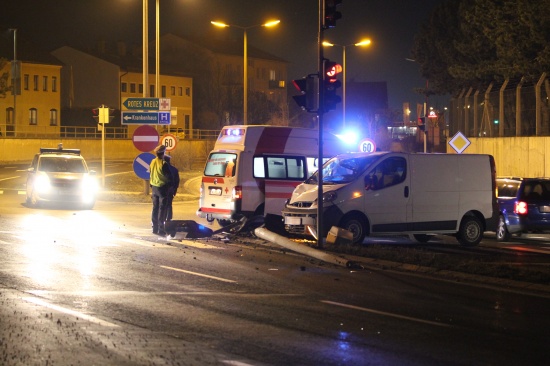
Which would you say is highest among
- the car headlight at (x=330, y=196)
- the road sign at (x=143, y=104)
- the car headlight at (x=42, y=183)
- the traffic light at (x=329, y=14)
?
the traffic light at (x=329, y=14)

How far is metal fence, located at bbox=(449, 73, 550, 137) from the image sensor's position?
3294 cm

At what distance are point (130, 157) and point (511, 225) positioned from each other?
58004 millimetres

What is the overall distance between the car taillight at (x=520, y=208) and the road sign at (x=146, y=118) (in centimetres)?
1246

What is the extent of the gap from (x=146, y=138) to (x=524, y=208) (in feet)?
40.4

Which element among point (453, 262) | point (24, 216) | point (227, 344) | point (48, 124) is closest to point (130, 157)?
point (48, 124)

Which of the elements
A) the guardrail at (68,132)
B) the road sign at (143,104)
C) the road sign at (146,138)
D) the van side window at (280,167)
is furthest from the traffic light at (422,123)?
the guardrail at (68,132)

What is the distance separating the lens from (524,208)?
21203mm

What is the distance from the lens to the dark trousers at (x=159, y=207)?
20094mm

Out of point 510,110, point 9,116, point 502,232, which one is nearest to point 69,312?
point 502,232

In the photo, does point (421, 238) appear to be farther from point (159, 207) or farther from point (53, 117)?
point (53, 117)

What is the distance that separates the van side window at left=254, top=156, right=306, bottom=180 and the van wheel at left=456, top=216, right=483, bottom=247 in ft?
13.2

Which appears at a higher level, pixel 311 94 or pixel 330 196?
pixel 311 94

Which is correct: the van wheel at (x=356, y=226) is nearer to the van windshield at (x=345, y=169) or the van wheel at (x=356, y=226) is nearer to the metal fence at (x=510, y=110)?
the van windshield at (x=345, y=169)

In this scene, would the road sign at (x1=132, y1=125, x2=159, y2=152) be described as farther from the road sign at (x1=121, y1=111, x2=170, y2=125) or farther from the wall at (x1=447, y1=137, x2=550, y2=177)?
the wall at (x1=447, y1=137, x2=550, y2=177)
